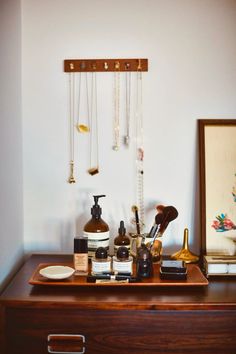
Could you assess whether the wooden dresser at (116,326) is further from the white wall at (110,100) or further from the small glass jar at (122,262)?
the white wall at (110,100)

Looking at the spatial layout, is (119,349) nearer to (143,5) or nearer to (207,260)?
(207,260)

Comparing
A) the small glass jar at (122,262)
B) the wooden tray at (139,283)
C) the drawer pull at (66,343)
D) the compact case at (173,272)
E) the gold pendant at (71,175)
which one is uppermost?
the gold pendant at (71,175)

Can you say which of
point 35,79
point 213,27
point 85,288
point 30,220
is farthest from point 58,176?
point 213,27

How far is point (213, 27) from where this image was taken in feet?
5.16

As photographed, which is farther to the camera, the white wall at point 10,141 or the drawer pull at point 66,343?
the white wall at point 10,141

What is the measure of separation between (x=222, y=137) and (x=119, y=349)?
84 centimetres

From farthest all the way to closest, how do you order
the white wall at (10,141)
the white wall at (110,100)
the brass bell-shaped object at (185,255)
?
the white wall at (110,100)
the brass bell-shaped object at (185,255)
the white wall at (10,141)

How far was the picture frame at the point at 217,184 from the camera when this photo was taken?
155cm

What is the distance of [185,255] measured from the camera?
1487 mm

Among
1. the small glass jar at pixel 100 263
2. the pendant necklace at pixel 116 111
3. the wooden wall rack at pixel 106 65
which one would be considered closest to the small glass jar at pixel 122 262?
the small glass jar at pixel 100 263

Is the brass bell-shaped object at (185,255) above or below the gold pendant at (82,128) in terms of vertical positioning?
below

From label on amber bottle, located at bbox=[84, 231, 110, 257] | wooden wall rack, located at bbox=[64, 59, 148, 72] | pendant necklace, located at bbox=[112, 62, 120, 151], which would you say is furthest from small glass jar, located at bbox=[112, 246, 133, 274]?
wooden wall rack, located at bbox=[64, 59, 148, 72]

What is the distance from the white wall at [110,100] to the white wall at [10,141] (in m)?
0.06

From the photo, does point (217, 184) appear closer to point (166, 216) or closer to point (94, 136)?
point (166, 216)
